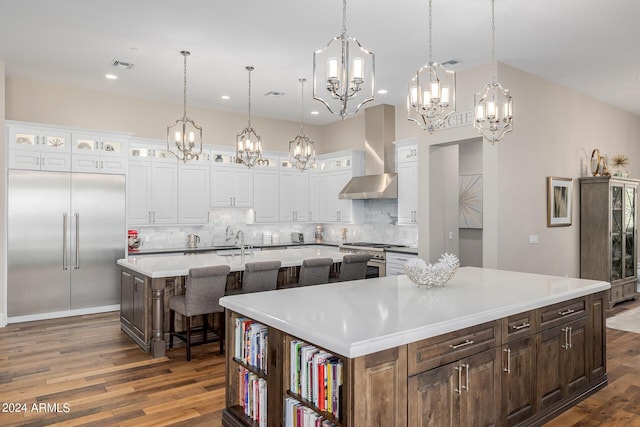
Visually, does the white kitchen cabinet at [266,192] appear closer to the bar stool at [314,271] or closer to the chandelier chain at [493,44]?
the bar stool at [314,271]

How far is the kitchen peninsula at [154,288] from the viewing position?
14.5ft

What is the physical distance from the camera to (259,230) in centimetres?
838

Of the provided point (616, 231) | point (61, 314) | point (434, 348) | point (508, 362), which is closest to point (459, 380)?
point (434, 348)

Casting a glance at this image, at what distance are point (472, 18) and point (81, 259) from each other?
5.74m

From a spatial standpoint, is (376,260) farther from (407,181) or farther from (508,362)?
(508,362)

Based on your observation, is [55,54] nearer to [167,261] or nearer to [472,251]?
[167,261]

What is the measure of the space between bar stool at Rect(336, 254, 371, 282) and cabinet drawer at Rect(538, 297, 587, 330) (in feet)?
7.76

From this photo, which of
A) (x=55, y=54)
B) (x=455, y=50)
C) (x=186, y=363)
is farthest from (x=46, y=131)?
(x=455, y=50)

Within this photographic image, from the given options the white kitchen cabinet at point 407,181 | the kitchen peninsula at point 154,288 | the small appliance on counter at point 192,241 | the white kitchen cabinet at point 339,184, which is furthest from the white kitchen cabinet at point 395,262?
the small appliance on counter at point 192,241

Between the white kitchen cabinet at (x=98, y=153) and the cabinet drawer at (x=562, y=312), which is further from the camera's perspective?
the white kitchen cabinet at (x=98, y=153)

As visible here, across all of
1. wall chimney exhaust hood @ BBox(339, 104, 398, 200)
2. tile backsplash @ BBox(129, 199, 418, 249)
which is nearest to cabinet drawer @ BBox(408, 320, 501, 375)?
tile backsplash @ BBox(129, 199, 418, 249)

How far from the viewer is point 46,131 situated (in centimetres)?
588

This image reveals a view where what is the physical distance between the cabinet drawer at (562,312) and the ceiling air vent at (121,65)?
5181mm

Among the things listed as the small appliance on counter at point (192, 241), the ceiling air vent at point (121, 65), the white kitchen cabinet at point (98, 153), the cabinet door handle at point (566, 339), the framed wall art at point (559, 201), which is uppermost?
the ceiling air vent at point (121, 65)
